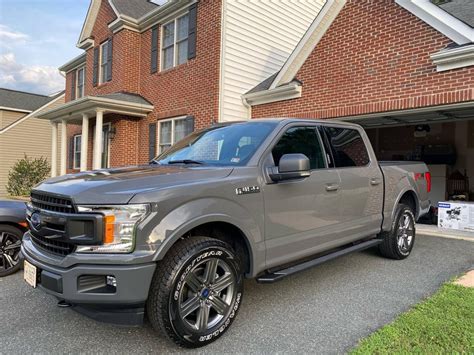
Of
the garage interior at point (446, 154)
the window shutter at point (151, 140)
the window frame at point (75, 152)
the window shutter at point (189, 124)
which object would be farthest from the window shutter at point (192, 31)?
the window frame at point (75, 152)

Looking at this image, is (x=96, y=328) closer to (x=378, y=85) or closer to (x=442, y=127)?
(x=378, y=85)

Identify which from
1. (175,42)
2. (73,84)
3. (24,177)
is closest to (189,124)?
(175,42)

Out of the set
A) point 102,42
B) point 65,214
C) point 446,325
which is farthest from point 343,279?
point 102,42

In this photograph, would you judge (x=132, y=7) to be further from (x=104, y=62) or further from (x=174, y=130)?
(x=174, y=130)

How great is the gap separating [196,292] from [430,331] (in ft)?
6.57

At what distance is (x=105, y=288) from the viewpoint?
8.44 ft

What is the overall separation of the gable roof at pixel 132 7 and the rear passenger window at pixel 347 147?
11603 mm

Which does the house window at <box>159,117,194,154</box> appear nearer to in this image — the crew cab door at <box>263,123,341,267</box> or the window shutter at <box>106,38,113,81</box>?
the window shutter at <box>106,38,113,81</box>

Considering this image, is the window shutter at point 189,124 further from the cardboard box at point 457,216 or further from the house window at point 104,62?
the cardboard box at point 457,216

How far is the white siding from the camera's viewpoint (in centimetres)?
1053

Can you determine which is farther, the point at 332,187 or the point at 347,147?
the point at 347,147

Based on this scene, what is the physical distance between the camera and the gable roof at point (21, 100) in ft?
82.1

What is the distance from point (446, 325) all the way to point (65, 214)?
3.31 m

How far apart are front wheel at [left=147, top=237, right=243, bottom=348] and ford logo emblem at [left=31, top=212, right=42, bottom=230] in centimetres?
113
